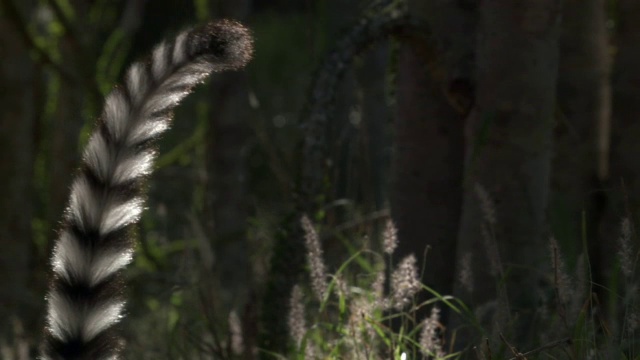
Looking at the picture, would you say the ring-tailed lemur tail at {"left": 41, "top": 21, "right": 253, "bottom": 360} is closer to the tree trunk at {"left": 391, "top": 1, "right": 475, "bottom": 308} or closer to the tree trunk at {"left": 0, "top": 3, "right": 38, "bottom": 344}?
the tree trunk at {"left": 391, "top": 1, "right": 475, "bottom": 308}

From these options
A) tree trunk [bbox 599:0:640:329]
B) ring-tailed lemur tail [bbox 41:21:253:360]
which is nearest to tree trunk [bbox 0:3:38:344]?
tree trunk [bbox 599:0:640:329]

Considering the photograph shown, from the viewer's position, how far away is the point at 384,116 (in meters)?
8.47

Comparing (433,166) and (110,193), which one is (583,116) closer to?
(433,166)

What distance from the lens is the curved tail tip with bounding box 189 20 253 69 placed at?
8.16 feet

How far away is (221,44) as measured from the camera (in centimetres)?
251

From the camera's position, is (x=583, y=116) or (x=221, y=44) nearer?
(x=221, y=44)

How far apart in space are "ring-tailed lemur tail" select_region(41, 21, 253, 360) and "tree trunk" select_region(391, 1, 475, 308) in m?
1.79

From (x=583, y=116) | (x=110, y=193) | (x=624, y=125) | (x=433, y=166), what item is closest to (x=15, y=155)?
(x=433, y=166)

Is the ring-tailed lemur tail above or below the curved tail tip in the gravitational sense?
below

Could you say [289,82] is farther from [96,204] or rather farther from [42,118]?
[96,204]

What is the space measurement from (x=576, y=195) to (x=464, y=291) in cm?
82

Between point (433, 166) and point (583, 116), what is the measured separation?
0.68 meters

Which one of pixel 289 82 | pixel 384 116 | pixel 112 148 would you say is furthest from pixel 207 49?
pixel 289 82

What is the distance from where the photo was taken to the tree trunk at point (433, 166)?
13.8 feet
